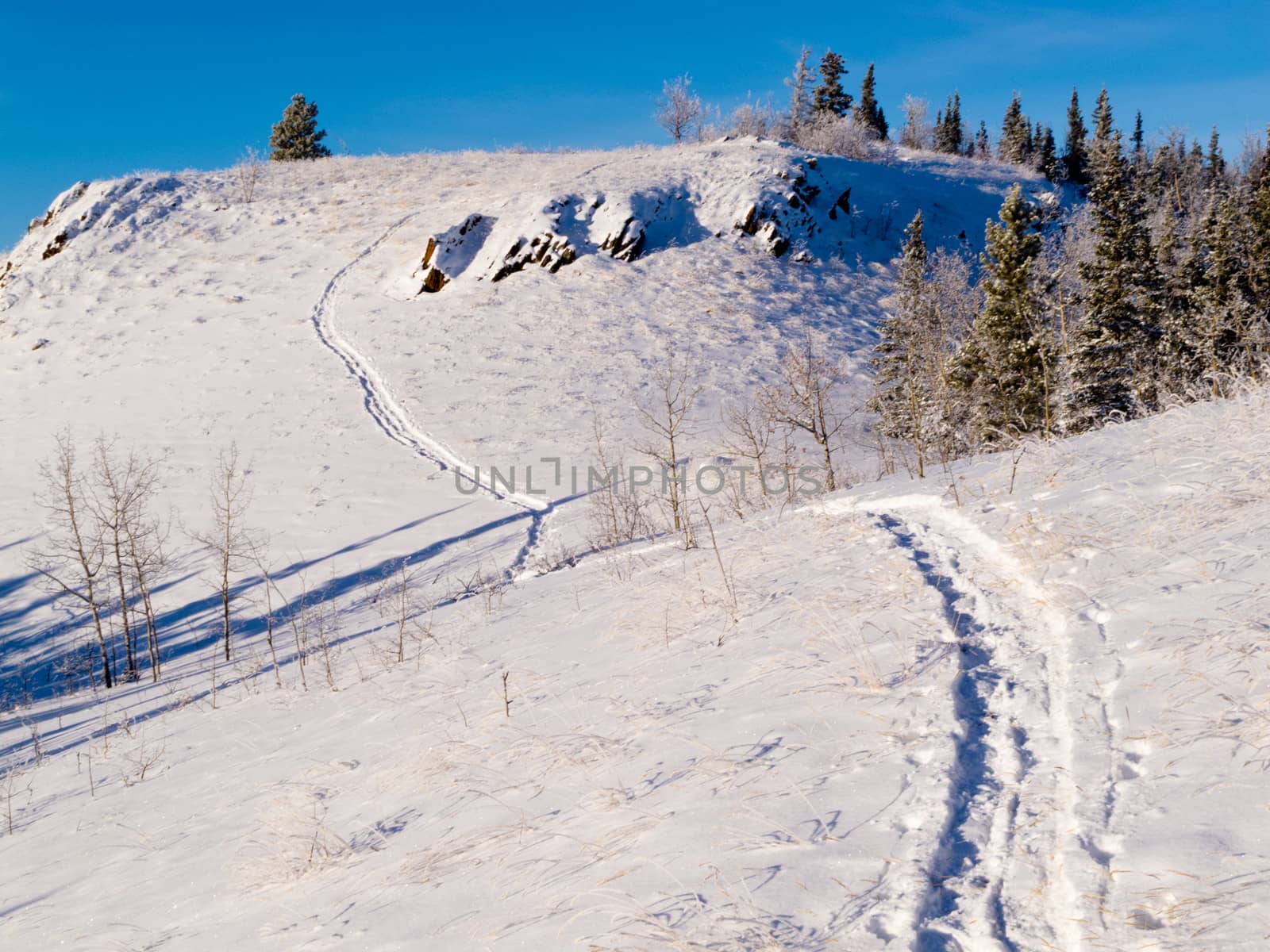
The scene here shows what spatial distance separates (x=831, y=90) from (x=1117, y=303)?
6419 cm

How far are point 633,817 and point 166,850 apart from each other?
3.47 metres

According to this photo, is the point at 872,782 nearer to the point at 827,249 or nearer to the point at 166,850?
the point at 166,850

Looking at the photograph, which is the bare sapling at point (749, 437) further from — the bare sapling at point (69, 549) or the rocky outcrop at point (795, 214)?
the bare sapling at point (69, 549)

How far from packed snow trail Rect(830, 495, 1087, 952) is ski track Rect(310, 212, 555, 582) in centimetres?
1348

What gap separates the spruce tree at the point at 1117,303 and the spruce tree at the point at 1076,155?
221 ft

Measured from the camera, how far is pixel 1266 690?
128 inches

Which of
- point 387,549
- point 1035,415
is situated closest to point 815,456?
point 1035,415

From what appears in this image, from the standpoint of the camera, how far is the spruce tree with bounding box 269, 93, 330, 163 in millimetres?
64125

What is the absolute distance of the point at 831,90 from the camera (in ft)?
261

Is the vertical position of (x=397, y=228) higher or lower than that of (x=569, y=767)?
higher

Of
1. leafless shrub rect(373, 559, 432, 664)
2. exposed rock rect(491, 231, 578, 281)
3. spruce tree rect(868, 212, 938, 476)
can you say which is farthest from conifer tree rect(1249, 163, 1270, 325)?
leafless shrub rect(373, 559, 432, 664)

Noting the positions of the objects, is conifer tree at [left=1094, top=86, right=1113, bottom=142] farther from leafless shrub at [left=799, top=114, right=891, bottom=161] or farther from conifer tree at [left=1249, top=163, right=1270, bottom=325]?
conifer tree at [left=1249, top=163, right=1270, bottom=325]

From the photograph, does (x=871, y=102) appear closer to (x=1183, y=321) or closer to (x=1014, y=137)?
(x=1014, y=137)

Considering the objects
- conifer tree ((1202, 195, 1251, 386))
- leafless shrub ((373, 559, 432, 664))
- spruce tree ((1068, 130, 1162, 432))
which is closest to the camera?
leafless shrub ((373, 559, 432, 664))
